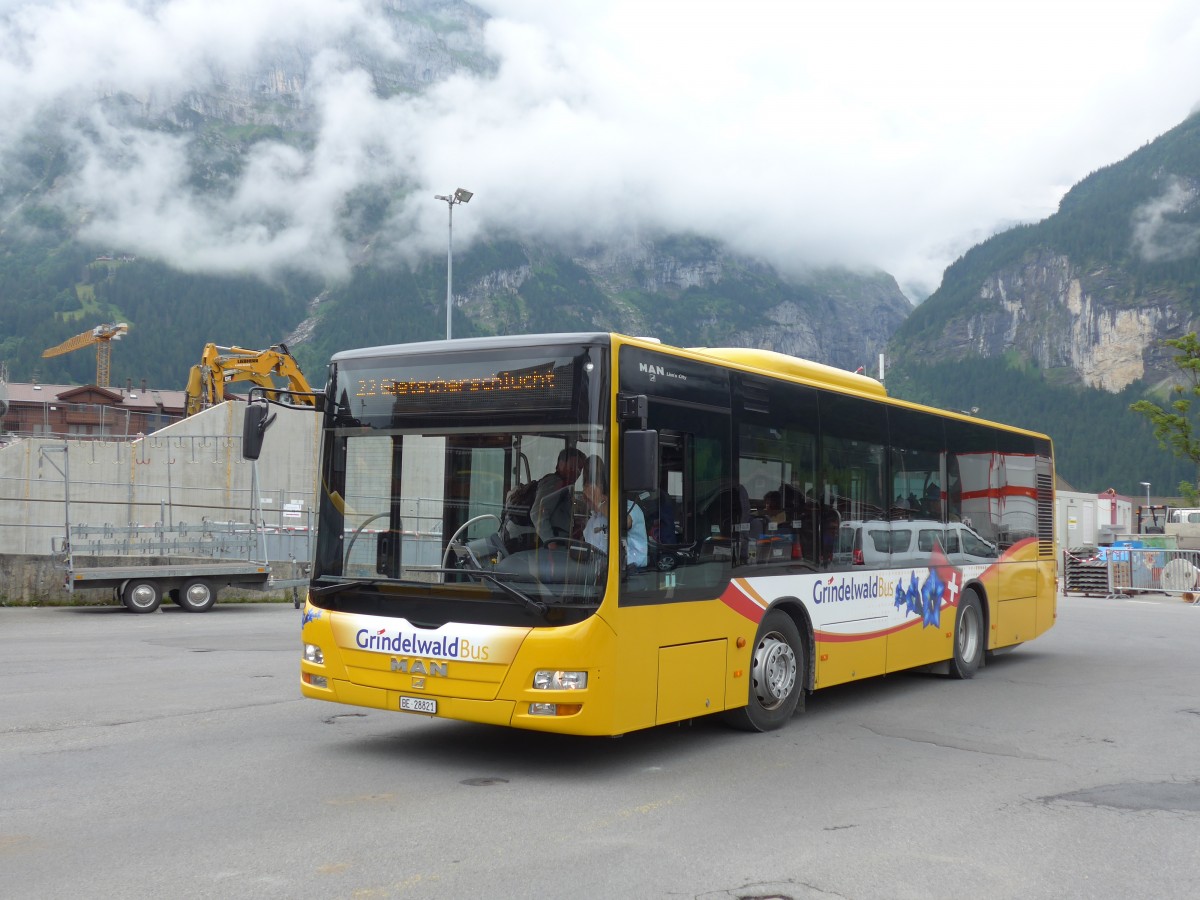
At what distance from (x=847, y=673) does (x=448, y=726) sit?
131 inches

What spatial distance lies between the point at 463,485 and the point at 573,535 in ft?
2.85

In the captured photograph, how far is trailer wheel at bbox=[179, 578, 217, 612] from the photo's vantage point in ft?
69.7

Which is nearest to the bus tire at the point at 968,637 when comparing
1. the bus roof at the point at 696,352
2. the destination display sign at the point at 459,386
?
the bus roof at the point at 696,352

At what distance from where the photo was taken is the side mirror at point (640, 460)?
22.4ft

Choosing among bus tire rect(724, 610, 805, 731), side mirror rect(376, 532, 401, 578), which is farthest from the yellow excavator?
side mirror rect(376, 532, 401, 578)

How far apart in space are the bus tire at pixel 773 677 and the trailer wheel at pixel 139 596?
14920 mm

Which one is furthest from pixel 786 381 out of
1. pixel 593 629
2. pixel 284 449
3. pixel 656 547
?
pixel 284 449

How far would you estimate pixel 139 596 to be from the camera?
2059 cm

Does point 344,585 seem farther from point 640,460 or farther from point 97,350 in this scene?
point 97,350

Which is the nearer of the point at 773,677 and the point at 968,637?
the point at 773,677

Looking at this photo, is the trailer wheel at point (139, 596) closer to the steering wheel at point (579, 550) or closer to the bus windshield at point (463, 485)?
the bus windshield at point (463, 485)

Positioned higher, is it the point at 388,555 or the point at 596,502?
the point at 596,502

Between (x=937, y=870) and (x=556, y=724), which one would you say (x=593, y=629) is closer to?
(x=556, y=724)

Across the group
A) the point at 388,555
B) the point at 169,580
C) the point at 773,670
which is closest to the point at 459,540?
the point at 388,555
